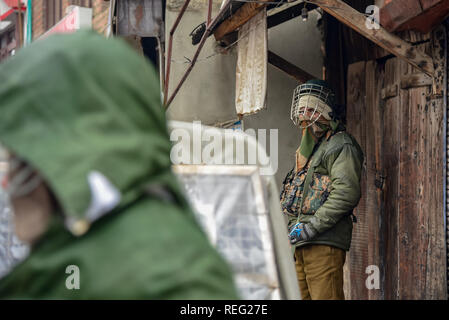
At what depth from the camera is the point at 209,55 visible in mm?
7109

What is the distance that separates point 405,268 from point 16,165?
414 centimetres

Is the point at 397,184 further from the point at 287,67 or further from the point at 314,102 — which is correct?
the point at 287,67

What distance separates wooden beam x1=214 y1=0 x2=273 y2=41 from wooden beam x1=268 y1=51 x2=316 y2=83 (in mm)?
495

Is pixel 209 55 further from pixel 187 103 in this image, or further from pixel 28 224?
pixel 28 224

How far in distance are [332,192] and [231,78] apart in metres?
2.58

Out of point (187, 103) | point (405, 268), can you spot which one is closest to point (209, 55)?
point (187, 103)

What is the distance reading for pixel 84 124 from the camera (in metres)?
1.20

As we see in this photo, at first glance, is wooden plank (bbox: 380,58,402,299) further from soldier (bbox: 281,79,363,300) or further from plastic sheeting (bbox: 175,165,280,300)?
plastic sheeting (bbox: 175,165,280,300)

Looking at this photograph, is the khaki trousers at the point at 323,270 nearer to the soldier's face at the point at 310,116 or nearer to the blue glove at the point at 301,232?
the blue glove at the point at 301,232

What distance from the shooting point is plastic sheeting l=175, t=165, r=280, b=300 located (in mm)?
2506

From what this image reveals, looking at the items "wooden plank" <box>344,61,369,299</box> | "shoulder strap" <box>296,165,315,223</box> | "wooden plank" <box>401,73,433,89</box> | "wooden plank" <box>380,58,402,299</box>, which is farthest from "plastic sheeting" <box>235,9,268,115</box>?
"wooden plank" <box>401,73,433,89</box>

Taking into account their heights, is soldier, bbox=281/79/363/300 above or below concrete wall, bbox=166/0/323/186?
below

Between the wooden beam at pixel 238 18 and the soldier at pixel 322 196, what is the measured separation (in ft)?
2.75

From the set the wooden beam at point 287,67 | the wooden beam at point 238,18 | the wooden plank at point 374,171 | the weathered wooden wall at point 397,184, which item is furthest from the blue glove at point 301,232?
the wooden beam at point 287,67
